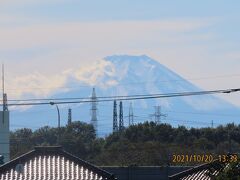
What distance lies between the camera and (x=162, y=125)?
121 m

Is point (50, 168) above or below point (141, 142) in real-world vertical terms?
below

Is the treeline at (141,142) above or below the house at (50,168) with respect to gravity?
above

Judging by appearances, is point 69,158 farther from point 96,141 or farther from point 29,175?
point 96,141

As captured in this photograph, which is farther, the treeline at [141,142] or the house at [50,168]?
the treeline at [141,142]

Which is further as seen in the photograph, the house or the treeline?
the treeline

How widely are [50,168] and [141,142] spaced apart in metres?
59.6

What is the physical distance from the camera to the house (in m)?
53.0

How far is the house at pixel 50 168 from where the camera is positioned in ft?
174

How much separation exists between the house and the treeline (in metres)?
42.5

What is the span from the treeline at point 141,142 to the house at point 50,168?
42534 mm

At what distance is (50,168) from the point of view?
5356cm

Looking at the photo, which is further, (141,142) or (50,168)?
(141,142)

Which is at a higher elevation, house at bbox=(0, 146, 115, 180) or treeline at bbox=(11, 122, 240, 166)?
treeline at bbox=(11, 122, 240, 166)

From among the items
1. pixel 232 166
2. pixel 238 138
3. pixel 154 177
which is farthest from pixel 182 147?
pixel 232 166
